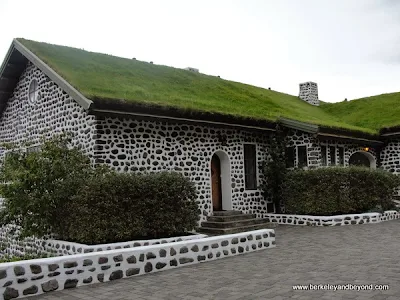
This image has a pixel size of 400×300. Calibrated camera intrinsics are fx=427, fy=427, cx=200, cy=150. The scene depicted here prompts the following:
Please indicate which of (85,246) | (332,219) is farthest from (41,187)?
(332,219)

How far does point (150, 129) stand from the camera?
38.3ft

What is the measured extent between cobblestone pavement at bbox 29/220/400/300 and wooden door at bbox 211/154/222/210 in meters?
4.40

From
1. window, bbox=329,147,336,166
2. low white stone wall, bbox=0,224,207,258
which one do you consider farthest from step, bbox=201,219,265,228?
window, bbox=329,147,336,166

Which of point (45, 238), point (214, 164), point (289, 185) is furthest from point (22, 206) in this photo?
point (289, 185)

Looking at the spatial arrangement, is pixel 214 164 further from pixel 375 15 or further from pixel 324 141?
pixel 375 15

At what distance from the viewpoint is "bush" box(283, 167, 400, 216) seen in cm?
1312

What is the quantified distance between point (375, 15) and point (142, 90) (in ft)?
23.1

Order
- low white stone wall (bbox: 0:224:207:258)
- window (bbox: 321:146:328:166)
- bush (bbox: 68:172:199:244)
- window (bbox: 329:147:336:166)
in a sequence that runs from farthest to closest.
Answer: window (bbox: 329:147:336:166) < window (bbox: 321:146:328:166) < bush (bbox: 68:172:199:244) < low white stone wall (bbox: 0:224:207:258)

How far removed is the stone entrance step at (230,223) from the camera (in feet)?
40.0

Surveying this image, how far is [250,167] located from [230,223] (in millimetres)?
2793

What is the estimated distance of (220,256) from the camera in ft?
27.7

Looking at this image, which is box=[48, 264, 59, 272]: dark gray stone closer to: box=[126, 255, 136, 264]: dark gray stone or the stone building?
box=[126, 255, 136, 264]: dark gray stone

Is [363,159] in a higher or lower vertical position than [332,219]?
higher

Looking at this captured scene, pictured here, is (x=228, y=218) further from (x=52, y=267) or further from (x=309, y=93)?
(x=309, y=93)
